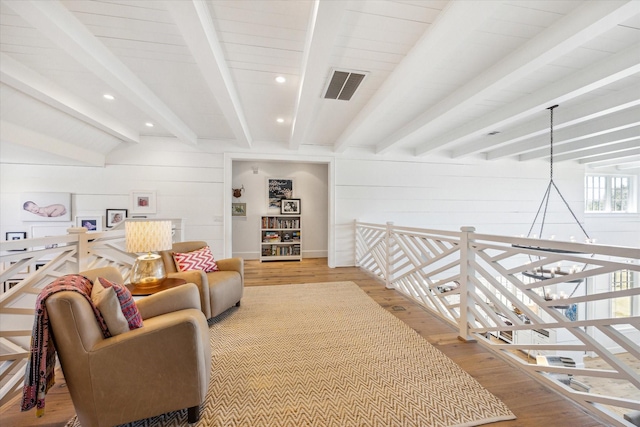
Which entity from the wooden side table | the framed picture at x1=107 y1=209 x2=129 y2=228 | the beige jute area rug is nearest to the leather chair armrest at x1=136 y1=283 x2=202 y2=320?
the wooden side table

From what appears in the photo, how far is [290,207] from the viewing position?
20.0ft

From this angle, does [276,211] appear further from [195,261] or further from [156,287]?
[156,287]

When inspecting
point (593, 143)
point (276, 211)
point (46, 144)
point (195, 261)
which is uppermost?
point (593, 143)

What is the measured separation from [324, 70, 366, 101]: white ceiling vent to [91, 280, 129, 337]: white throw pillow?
2463 mm

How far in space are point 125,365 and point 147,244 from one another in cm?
102

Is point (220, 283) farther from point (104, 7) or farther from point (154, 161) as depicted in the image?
point (154, 161)

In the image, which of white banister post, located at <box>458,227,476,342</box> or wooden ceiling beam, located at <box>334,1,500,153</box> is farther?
white banister post, located at <box>458,227,476,342</box>

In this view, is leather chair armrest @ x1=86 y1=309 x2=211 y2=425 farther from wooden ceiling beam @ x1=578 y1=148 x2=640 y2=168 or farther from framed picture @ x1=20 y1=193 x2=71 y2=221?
wooden ceiling beam @ x1=578 y1=148 x2=640 y2=168

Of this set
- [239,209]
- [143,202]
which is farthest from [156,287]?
[239,209]

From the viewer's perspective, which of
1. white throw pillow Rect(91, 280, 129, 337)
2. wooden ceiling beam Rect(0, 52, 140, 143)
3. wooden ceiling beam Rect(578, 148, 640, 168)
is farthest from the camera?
wooden ceiling beam Rect(578, 148, 640, 168)

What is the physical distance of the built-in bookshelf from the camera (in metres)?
5.94

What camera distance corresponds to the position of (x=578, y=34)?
1.68 m

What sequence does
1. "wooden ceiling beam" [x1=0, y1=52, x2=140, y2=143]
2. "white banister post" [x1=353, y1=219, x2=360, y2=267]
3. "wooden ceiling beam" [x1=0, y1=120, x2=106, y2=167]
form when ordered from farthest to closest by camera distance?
"white banister post" [x1=353, y1=219, x2=360, y2=267] < "wooden ceiling beam" [x1=0, y1=120, x2=106, y2=167] < "wooden ceiling beam" [x1=0, y1=52, x2=140, y2=143]

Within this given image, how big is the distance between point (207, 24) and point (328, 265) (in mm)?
4371
